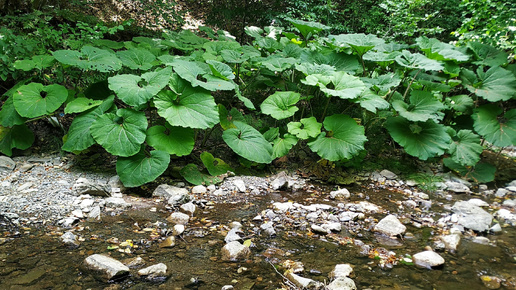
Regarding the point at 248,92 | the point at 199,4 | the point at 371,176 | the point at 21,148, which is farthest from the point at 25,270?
the point at 199,4

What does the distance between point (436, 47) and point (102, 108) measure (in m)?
4.00

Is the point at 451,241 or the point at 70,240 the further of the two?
Answer: the point at 451,241

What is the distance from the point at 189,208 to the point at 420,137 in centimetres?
271

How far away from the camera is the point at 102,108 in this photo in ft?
9.46

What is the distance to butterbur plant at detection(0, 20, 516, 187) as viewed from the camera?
9.14 feet

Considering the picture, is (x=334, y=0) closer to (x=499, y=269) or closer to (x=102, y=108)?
Answer: (x=102, y=108)

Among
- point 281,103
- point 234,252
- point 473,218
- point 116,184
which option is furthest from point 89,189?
point 473,218

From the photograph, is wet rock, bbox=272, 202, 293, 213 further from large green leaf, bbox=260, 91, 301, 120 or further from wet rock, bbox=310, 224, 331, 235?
large green leaf, bbox=260, 91, 301, 120

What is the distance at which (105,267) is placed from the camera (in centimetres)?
157

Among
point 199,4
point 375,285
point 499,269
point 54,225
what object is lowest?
point 54,225

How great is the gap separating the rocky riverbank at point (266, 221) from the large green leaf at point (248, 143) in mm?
327

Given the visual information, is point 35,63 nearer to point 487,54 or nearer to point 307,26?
point 307,26

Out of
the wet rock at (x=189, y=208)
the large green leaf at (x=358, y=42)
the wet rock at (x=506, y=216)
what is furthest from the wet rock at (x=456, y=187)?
the wet rock at (x=189, y=208)

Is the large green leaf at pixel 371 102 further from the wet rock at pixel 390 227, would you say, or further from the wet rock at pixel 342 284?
the wet rock at pixel 342 284
